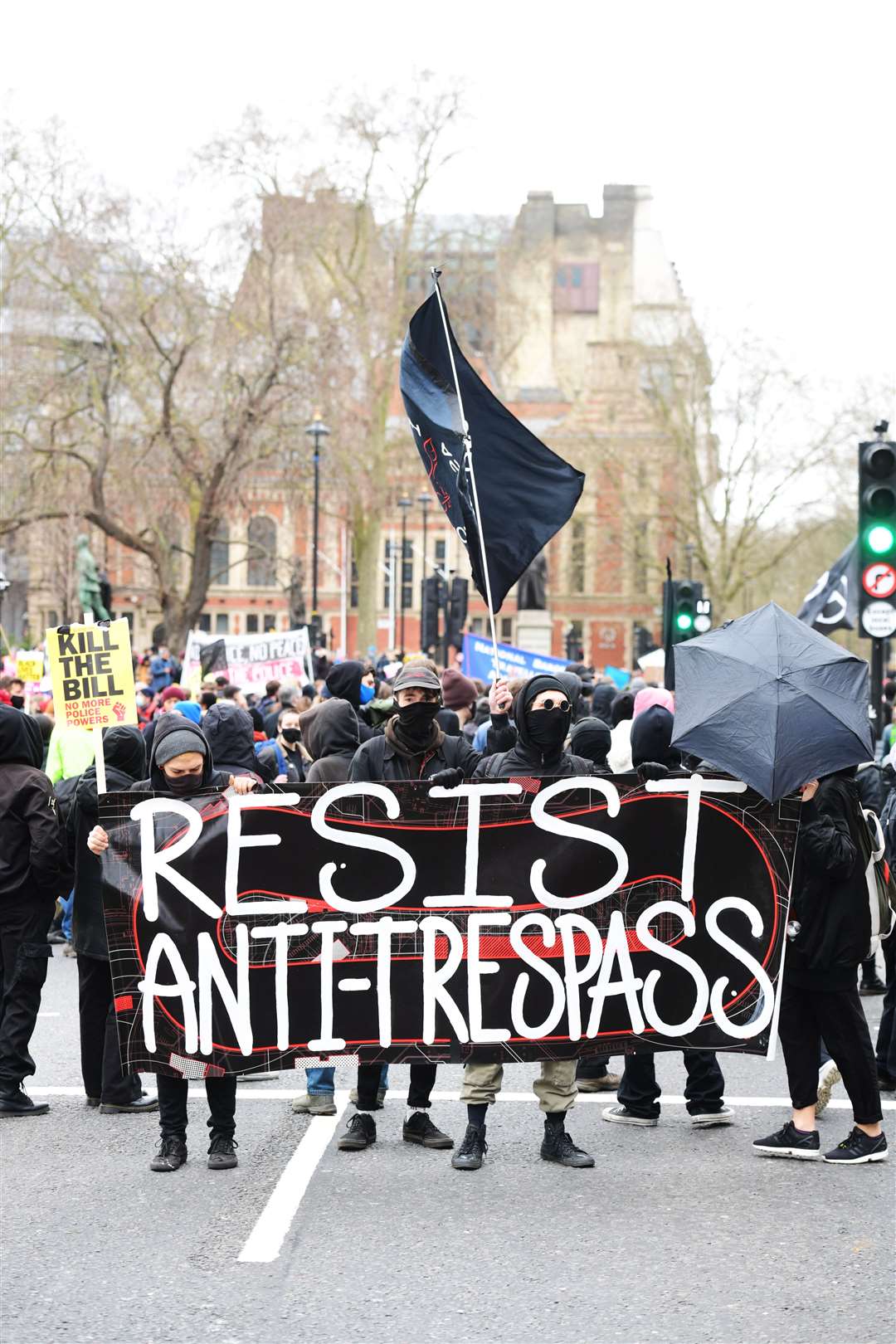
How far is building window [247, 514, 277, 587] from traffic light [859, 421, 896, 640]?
30075mm

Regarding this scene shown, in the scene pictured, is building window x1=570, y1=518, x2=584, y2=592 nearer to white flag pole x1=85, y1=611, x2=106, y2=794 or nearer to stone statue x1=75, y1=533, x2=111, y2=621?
stone statue x1=75, y1=533, x2=111, y2=621

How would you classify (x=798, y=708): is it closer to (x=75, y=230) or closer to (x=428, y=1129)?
(x=428, y=1129)

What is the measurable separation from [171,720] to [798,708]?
7.94 ft

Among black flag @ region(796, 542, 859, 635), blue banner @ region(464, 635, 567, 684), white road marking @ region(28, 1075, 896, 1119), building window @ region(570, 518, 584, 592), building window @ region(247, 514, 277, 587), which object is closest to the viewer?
white road marking @ region(28, 1075, 896, 1119)

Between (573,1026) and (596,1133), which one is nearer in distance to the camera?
(573,1026)

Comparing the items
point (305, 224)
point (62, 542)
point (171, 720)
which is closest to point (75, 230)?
point (305, 224)

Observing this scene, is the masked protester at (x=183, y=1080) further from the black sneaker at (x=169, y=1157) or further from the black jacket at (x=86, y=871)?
the black jacket at (x=86, y=871)

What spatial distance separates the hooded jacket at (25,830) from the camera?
736 centimetres

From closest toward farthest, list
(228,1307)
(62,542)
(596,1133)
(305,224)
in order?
(228,1307), (596,1133), (305,224), (62,542)

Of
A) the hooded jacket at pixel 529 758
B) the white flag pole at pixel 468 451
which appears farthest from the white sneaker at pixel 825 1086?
the white flag pole at pixel 468 451

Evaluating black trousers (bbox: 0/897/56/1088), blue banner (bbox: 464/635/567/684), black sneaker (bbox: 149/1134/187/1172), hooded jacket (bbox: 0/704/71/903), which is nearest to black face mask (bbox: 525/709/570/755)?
black sneaker (bbox: 149/1134/187/1172)

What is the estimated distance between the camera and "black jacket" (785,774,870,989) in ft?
21.3

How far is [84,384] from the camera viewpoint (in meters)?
38.6

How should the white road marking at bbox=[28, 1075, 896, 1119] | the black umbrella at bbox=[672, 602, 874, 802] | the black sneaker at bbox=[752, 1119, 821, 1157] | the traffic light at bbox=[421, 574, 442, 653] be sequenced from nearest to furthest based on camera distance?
the black umbrella at bbox=[672, 602, 874, 802]
the black sneaker at bbox=[752, 1119, 821, 1157]
the white road marking at bbox=[28, 1075, 896, 1119]
the traffic light at bbox=[421, 574, 442, 653]
